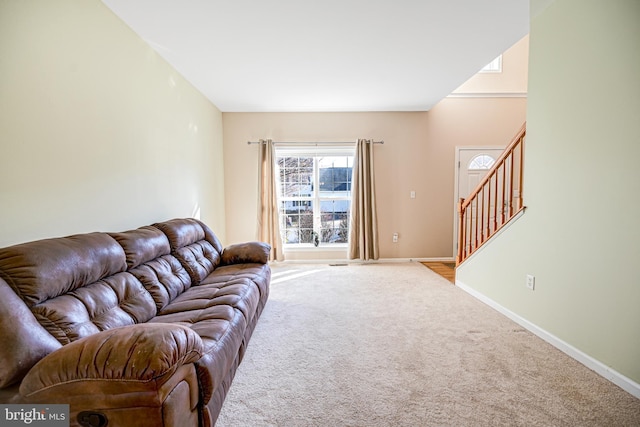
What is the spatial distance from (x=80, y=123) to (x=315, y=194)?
3477mm

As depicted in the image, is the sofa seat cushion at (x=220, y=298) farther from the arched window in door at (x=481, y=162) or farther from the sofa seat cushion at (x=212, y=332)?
the arched window in door at (x=481, y=162)

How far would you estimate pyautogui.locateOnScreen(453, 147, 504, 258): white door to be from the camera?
487 cm

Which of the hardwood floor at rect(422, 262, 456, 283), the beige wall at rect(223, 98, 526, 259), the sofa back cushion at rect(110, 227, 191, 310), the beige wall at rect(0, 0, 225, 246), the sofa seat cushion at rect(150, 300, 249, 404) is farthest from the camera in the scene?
the beige wall at rect(223, 98, 526, 259)

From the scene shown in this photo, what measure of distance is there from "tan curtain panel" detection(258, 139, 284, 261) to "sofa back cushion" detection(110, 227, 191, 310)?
2360 mm

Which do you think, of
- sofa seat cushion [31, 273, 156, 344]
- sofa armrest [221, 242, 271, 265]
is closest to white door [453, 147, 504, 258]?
sofa armrest [221, 242, 271, 265]

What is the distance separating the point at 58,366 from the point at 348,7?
259 cm

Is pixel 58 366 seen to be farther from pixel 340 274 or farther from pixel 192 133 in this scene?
pixel 340 274

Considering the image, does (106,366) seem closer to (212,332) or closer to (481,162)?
(212,332)

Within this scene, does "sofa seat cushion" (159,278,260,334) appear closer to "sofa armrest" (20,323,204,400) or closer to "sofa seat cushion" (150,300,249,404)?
"sofa seat cushion" (150,300,249,404)

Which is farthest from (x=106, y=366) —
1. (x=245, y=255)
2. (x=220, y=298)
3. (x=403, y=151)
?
(x=403, y=151)

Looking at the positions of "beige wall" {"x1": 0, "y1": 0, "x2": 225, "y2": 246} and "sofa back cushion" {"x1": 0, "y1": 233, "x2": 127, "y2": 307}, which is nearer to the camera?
"sofa back cushion" {"x1": 0, "y1": 233, "x2": 127, "y2": 307}

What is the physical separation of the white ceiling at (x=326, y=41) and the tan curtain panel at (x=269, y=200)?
101 cm

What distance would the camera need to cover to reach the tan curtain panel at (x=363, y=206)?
471cm

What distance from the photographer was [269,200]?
186 inches
